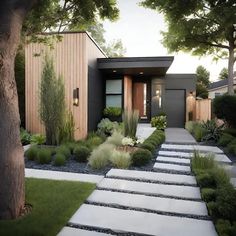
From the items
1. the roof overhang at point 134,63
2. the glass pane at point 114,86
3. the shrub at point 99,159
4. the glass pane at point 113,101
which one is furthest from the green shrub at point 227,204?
the glass pane at point 114,86

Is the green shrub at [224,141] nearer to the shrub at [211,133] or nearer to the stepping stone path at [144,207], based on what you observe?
the shrub at [211,133]

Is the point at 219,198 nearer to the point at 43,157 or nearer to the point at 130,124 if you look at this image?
the point at 43,157

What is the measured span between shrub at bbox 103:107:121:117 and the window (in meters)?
0.37

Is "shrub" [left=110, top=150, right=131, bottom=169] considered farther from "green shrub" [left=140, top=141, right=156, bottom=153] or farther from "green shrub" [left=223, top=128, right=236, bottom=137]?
"green shrub" [left=223, top=128, right=236, bottom=137]

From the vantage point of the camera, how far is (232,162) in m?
6.44

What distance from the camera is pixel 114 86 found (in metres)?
12.0

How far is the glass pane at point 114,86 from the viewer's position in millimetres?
11914

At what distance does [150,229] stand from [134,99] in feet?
37.6

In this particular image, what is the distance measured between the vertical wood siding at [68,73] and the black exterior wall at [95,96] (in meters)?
0.52

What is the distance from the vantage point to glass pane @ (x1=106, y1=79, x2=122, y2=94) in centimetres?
1191

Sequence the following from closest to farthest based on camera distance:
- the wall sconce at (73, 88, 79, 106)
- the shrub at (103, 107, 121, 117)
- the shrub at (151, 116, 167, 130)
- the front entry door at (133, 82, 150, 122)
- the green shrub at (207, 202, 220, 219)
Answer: the green shrub at (207, 202, 220, 219) < the wall sconce at (73, 88, 79, 106) < the shrub at (103, 107, 121, 117) < the shrub at (151, 116, 167, 130) < the front entry door at (133, 82, 150, 122)

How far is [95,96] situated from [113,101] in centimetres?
144

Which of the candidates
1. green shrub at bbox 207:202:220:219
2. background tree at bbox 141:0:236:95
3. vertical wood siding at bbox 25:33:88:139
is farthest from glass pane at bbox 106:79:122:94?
green shrub at bbox 207:202:220:219

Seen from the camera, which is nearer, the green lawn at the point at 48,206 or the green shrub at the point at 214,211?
the green lawn at the point at 48,206
